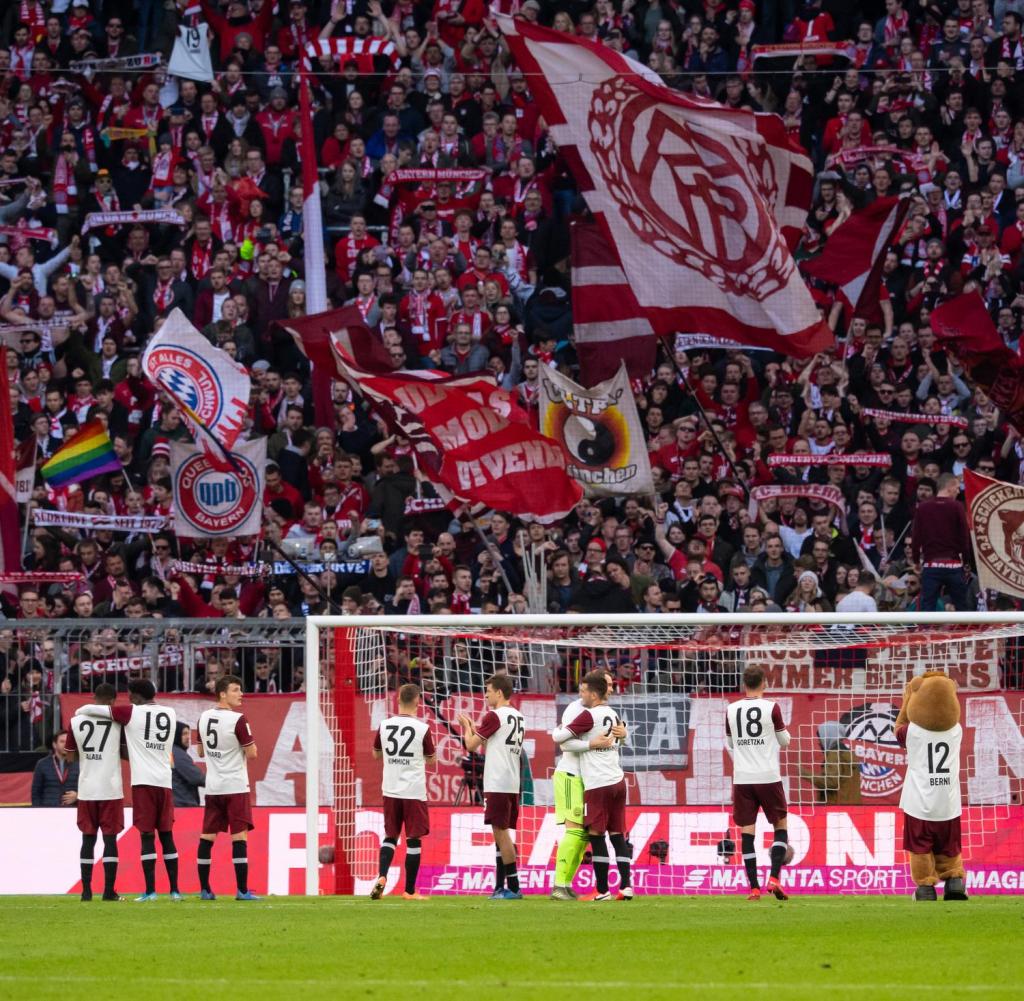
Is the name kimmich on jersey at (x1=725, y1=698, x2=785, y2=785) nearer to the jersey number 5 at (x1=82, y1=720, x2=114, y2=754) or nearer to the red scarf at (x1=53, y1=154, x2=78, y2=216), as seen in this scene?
the jersey number 5 at (x1=82, y1=720, x2=114, y2=754)

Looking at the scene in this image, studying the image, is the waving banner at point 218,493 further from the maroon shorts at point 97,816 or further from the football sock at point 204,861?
the football sock at point 204,861

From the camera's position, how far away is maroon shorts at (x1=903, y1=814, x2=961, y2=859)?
1430cm

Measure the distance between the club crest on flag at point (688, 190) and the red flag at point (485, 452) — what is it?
2.30 m

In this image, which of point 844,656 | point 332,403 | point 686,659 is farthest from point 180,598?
point 844,656

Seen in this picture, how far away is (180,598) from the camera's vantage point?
19.8 m

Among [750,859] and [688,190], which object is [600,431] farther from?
[750,859]

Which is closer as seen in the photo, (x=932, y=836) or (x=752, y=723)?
(x=932, y=836)

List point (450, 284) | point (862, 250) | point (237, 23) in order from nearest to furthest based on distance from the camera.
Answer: point (862, 250) < point (450, 284) < point (237, 23)

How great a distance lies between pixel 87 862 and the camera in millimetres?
15828

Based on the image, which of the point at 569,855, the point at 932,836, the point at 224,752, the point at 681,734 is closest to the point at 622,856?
the point at 569,855

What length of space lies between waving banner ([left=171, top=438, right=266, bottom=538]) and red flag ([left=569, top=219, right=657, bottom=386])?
12.0 ft

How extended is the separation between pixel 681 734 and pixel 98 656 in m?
5.20

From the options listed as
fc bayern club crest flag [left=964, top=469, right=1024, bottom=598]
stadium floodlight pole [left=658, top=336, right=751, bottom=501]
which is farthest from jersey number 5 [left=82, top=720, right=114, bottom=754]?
fc bayern club crest flag [left=964, top=469, right=1024, bottom=598]

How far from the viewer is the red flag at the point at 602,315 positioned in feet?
66.3
